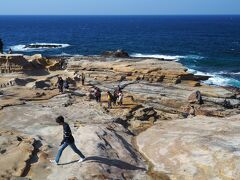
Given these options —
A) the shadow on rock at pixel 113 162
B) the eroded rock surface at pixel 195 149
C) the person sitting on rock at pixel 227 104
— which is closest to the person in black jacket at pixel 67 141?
the shadow on rock at pixel 113 162

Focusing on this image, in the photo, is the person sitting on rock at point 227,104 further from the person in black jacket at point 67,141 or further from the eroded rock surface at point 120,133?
the person in black jacket at point 67,141

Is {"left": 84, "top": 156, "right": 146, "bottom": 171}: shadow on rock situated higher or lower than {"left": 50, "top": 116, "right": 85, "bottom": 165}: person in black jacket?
lower

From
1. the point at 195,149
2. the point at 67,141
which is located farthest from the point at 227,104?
the point at 67,141

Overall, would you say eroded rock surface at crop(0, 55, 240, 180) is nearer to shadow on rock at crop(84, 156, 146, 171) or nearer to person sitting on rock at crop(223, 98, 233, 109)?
shadow on rock at crop(84, 156, 146, 171)

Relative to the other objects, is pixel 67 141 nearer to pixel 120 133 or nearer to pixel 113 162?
pixel 113 162

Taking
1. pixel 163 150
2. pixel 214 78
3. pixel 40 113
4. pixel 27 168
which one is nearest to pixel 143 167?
pixel 163 150

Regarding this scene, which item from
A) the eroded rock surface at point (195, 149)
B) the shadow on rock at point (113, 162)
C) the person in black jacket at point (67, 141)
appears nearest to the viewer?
the person in black jacket at point (67, 141)

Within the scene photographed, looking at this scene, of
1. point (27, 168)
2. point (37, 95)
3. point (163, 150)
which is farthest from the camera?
point (37, 95)

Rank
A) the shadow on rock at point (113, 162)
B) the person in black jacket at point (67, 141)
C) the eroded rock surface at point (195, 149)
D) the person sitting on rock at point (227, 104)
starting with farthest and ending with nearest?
the person sitting on rock at point (227, 104) < the eroded rock surface at point (195, 149) < the shadow on rock at point (113, 162) < the person in black jacket at point (67, 141)

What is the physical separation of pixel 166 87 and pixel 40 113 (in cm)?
1786

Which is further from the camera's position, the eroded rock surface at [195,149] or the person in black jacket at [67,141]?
the eroded rock surface at [195,149]

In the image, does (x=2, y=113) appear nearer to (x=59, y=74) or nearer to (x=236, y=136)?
(x=236, y=136)

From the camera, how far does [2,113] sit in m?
24.8

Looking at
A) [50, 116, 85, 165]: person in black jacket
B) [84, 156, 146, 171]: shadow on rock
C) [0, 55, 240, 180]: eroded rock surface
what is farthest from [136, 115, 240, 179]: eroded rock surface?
[50, 116, 85, 165]: person in black jacket
